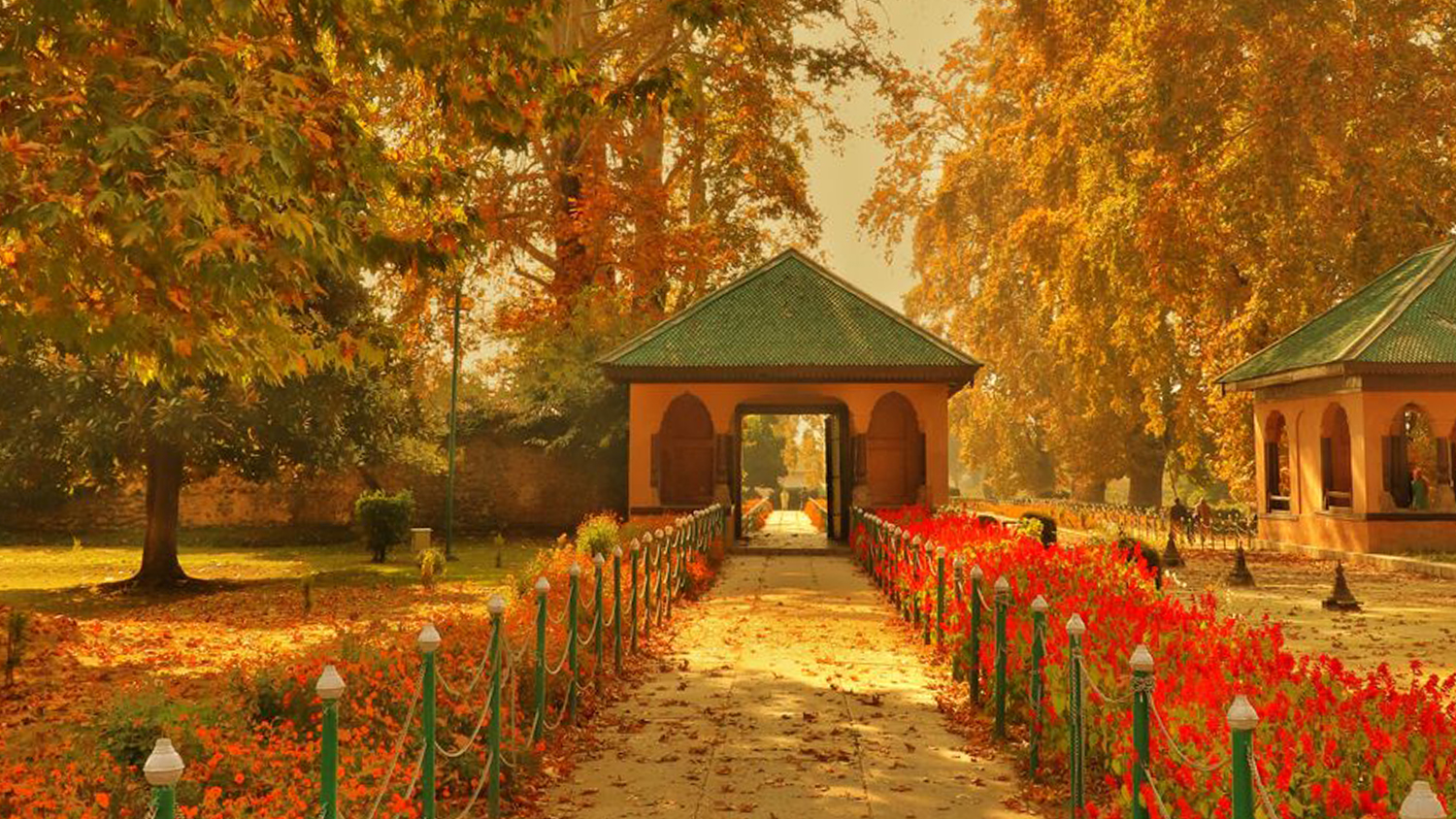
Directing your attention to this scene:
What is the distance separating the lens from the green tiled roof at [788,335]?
87.6 feet

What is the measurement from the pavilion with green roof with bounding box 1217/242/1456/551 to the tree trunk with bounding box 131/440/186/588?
2325cm

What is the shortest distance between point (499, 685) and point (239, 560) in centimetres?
2443

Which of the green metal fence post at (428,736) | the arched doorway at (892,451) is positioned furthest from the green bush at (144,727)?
the arched doorway at (892,451)

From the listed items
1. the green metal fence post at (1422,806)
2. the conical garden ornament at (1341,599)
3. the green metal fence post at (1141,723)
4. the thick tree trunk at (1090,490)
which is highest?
the thick tree trunk at (1090,490)

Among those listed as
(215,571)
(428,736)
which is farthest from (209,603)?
(428,736)

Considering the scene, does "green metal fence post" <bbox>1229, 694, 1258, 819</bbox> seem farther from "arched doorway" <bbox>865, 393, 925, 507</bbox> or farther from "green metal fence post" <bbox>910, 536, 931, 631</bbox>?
"arched doorway" <bbox>865, 393, 925, 507</bbox>

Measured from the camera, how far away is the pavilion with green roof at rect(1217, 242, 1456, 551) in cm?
2536

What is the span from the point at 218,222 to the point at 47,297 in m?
1.76

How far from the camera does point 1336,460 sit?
30.3 meters

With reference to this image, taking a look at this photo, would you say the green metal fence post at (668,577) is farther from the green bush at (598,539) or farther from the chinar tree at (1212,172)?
the chinar tree at (1212,172)

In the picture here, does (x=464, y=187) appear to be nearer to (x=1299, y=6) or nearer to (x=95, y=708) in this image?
(x=95, y=708)

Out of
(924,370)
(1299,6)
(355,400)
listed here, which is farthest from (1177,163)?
(355,400)

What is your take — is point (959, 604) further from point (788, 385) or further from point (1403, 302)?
point (1403, 302)

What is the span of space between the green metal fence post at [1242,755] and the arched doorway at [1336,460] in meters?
25.2
